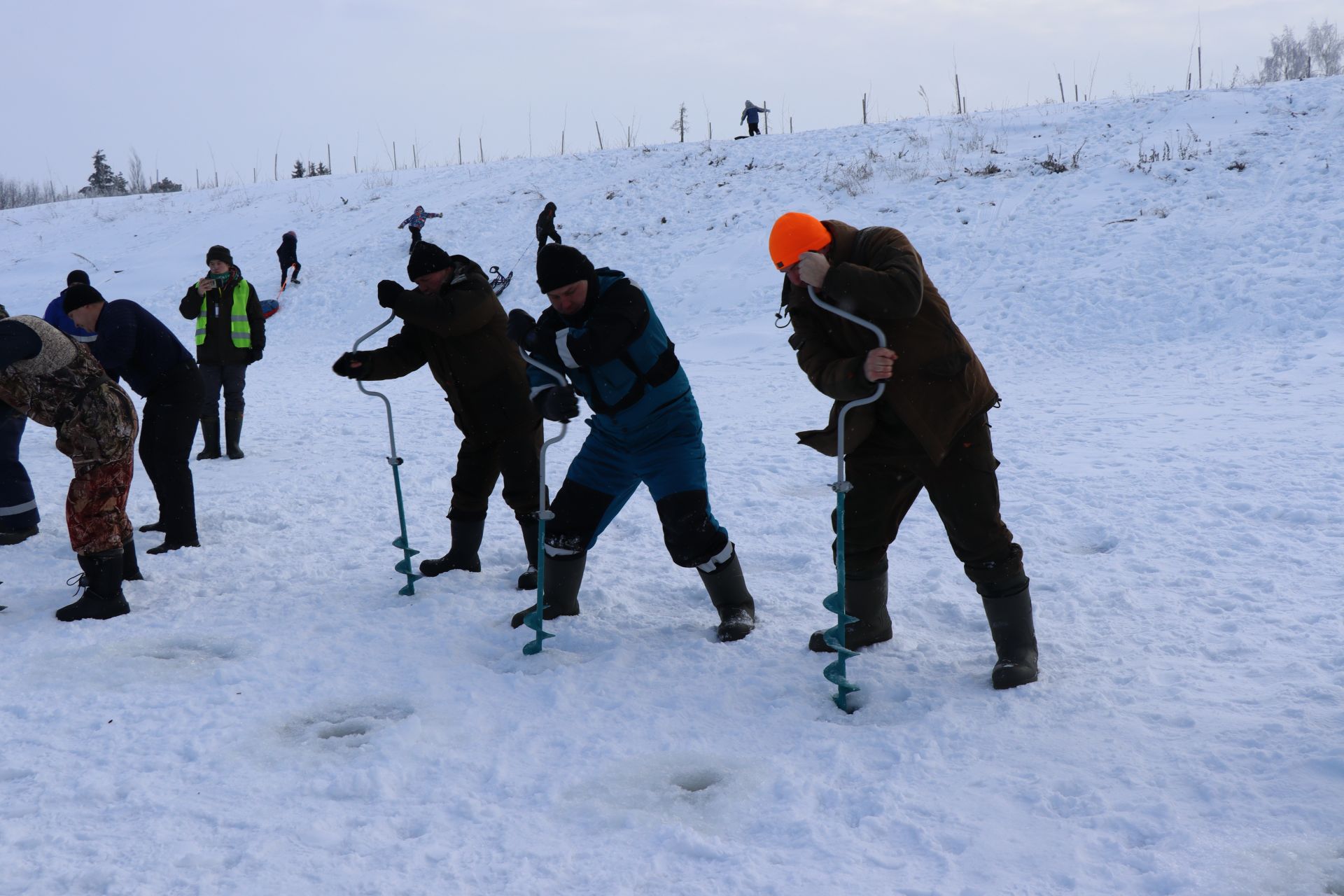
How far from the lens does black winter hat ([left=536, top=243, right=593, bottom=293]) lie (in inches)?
148

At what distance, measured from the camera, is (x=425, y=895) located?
245 cm

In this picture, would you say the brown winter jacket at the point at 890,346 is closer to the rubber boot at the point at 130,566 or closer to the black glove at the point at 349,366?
the black glove at the point at 349,366

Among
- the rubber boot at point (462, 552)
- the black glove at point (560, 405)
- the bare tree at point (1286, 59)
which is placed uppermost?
the bare tree at point (1286, 59)

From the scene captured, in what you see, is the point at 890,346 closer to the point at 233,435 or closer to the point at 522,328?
the point at 522,328

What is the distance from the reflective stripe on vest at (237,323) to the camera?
7852 millimetres

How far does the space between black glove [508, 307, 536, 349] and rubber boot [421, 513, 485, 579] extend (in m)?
1.37

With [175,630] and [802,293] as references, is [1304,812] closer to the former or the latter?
[802,293]

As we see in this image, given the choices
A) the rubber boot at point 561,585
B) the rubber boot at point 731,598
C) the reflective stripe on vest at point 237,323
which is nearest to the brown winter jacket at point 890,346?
the rubber boot at point 731,598

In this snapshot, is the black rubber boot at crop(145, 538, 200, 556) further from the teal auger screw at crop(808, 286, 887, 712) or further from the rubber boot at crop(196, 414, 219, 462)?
the teal auger screw at crop(808, 286, 887, 712)

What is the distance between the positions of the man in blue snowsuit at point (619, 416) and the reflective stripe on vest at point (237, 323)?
4772mm

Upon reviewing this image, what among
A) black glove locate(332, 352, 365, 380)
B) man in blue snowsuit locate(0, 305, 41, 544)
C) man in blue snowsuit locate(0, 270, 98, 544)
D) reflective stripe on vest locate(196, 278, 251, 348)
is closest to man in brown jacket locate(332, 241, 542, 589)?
black glove locate(332, 352, 365, 380)

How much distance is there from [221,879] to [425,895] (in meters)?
0.54

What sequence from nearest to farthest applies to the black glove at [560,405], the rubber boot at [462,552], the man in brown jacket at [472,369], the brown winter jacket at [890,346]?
the brown winter jacket at [890,346] → the black glove at [560,405] → the man in brown jacket at [472,369] → the rubber boot at [462,552]

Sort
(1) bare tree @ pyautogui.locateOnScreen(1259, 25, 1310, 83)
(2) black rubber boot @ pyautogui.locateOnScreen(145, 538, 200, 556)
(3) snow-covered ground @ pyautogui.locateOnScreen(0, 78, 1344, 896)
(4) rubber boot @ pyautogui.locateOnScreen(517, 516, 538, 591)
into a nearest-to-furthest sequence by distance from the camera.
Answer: (3) snow-covered ground @ pyautogui.locateOnScreen(0, 78, 1344, 896)
(4) rubber boot @ pyautogui.locateOnScreen(517, 516, 538, 591)
(2) black rubber boot @ pyautogui.locateOnScreen(145, 538, 200, 556)
(1) bare tree @ pyautogui.locateOnScreen(1259, 25, 1310, 83)
